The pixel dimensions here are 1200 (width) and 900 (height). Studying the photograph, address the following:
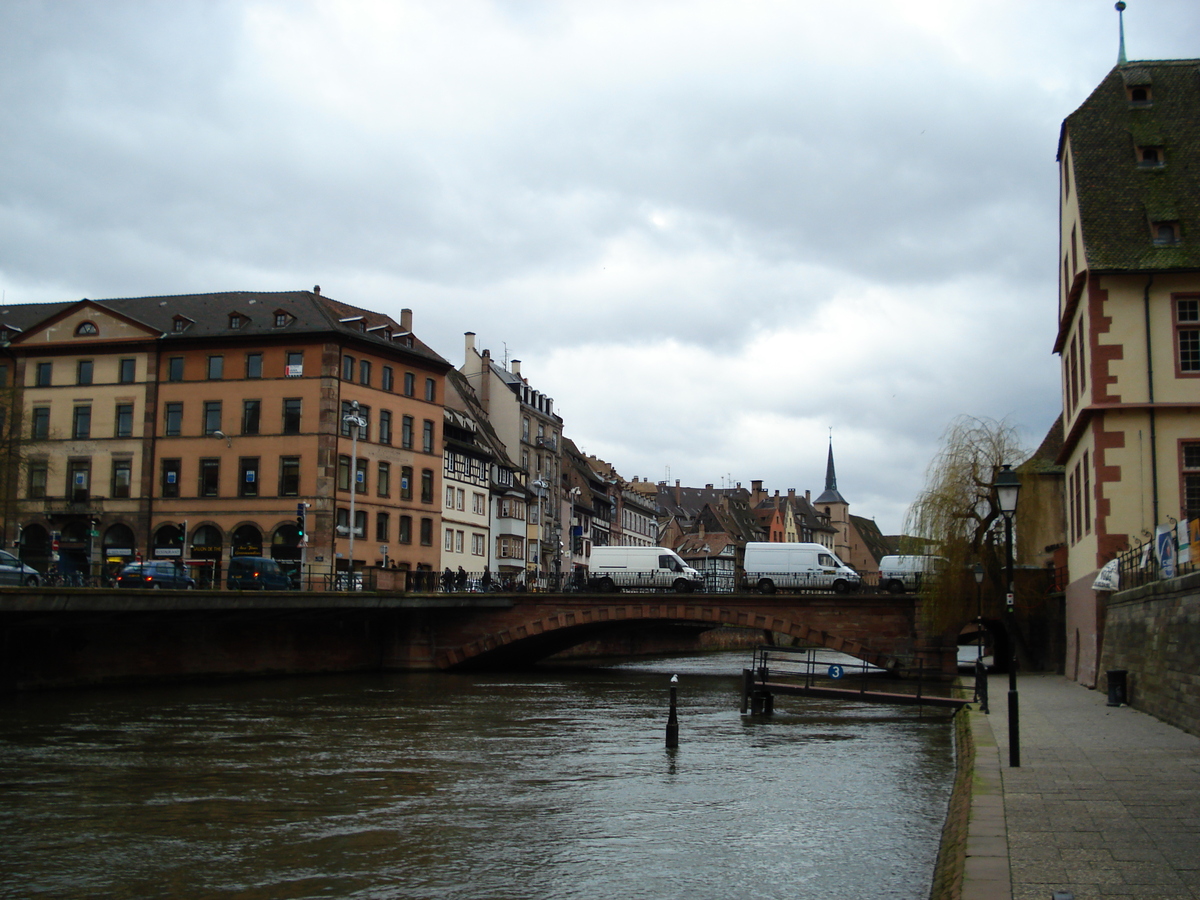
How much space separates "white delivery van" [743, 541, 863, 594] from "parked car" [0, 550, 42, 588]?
116ft

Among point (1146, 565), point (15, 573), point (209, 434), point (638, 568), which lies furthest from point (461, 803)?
point (209, 434)

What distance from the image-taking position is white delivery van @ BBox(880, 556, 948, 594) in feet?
163

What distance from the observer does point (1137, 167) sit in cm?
3594

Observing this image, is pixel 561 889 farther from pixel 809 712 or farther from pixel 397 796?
pixel 809 712

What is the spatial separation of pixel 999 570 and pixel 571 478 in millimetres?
61392

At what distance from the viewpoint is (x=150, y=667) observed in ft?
142

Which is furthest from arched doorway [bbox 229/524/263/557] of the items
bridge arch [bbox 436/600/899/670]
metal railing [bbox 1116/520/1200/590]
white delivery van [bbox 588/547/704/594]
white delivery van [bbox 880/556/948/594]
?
metal railing [bbox 1116/520/1200/590]

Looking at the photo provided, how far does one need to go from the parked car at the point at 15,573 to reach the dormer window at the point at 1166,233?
32.6 m

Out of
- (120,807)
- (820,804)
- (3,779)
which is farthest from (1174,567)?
(3,779)

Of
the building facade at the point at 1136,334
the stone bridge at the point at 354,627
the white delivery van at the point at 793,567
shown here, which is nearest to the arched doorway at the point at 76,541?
the stone bridge at the point at 354,627

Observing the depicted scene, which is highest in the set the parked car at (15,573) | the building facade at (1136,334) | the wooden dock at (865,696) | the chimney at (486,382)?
the chimney at (486,382)

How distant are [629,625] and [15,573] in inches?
1216

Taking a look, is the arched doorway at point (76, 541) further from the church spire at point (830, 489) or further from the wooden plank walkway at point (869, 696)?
the church spire at point (830, 489)

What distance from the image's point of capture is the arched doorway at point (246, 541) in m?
63.8
